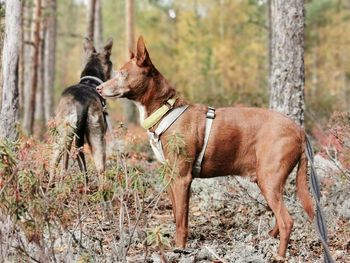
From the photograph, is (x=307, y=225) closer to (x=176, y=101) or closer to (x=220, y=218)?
(x=220, y=218)

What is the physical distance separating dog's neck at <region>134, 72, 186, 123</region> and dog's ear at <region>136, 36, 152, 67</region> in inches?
7.5

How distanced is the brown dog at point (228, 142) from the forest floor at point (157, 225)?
34 centimetres

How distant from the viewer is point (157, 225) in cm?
666

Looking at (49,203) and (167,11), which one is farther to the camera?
(167,11)

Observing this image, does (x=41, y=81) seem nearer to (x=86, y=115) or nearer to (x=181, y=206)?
(x=86, y=115)

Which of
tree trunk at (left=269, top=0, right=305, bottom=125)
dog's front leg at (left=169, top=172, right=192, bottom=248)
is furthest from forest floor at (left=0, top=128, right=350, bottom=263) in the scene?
tree trunk at (left=269, top=0, right=305, bottom=125)

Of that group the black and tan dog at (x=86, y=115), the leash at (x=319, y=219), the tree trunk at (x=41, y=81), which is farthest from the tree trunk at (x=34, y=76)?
the leash at (x=319, y=219)

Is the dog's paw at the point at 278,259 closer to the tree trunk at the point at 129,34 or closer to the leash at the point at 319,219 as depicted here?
the leash at the point at 319,219

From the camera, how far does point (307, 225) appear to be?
6.58m

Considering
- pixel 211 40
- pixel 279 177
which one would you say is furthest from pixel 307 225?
pixel 211 40

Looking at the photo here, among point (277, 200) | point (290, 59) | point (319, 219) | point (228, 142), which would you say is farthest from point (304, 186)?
point (290, 59)

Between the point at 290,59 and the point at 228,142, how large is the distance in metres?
3.42

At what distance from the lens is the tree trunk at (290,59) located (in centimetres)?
882

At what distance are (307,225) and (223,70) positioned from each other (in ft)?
101
